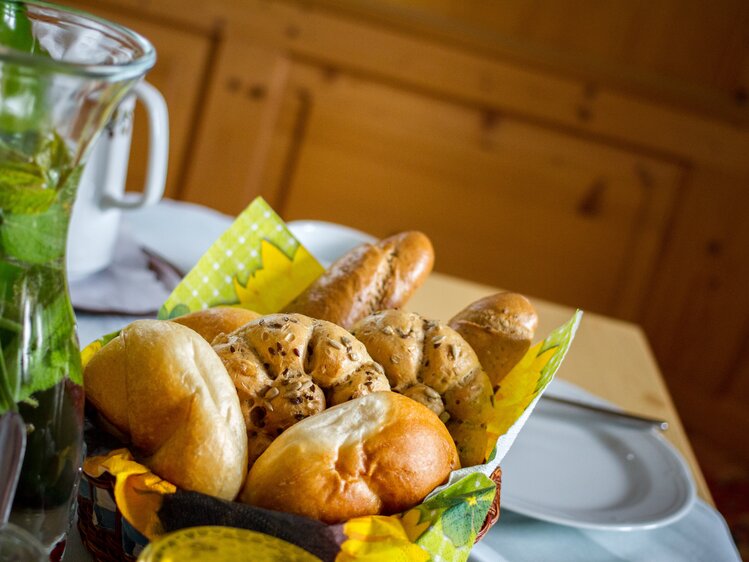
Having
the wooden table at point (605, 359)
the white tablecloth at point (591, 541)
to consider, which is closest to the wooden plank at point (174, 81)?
the wooden table at point (605, 359)

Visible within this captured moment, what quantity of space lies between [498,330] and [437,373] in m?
0.11

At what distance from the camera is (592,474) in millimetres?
788

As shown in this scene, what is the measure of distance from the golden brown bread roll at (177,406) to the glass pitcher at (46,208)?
0.04 metres

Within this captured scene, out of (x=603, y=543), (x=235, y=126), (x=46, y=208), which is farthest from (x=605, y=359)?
(x=235, y=126)

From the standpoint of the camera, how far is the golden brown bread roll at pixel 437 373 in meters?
0.55

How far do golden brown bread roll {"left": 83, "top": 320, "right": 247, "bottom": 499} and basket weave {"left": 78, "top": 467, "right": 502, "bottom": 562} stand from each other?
25 millimetres

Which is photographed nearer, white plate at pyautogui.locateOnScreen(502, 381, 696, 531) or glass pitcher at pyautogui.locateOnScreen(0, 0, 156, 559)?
glass pitcher at pyautogui.locateOnScreen(0, 0, 156, 559)

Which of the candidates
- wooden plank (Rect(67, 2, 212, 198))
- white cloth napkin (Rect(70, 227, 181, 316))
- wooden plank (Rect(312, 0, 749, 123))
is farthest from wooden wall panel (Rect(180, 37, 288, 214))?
white cloth napkin (Rect(70, 227, 181, 316))

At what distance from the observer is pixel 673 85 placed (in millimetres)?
2141

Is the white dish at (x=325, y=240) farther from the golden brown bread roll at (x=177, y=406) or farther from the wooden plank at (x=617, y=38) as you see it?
the wooden plank at (x=617, y=38)

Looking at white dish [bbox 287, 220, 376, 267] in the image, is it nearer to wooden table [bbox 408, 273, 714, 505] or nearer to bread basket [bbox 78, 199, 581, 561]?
wooden table [bbox 408, 273, 714, 505]

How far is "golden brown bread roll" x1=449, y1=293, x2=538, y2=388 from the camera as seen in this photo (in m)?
0.64

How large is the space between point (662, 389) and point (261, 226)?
0.54 meters

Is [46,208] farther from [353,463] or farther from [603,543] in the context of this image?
[603,543]
